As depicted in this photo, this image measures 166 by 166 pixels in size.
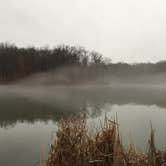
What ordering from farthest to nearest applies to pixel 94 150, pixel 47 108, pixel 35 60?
pixel 35 60, pixel 47 108, pixel 94 150

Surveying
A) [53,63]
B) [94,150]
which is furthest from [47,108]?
[53,63]

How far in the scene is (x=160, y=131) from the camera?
329 inches

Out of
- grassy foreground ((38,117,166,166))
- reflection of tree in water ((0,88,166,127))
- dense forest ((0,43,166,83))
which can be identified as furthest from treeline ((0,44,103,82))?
grassy foreground ((38,117,166,166))

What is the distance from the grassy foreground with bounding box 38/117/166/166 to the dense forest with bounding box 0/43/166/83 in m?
38.2

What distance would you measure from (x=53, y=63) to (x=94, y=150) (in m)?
39.8

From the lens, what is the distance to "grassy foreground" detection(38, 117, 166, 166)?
218 cm

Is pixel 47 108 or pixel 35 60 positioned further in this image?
pixel 35 60

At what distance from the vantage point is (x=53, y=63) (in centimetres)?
4162

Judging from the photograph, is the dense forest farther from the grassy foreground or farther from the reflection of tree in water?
the grassy foreground

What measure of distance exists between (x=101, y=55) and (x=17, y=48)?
14.1 m

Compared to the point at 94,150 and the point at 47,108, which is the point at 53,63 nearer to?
the point at 47,108

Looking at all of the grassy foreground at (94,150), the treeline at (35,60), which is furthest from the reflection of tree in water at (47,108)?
the treeline at (35,60)

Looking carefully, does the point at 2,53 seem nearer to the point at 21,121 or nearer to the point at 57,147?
the point at 21,121

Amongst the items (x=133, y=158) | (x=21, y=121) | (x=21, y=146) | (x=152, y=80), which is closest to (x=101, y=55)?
(x=152, y=80)
